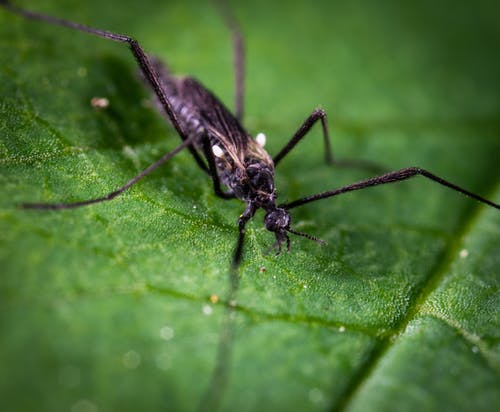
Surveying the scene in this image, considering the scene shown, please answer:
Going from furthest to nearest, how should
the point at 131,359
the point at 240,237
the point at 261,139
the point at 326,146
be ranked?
the point at 326,146, the point at 261,139, the point at 240,237, the point at 131,359

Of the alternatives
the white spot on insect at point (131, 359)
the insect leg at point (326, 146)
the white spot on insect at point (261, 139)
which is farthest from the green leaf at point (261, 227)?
the white spot on insect at point (261, 139)

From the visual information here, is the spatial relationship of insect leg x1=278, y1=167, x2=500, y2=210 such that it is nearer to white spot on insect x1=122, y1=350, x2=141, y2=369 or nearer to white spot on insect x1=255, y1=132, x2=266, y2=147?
white spot on insect x1=255, y1=132, x2=266, y2=147

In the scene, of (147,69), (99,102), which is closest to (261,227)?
(147,69)

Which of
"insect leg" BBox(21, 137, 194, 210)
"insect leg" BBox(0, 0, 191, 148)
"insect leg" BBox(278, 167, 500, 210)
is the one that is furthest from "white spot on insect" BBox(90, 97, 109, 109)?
"insect leg" BBox(278, 167, 500, 210)

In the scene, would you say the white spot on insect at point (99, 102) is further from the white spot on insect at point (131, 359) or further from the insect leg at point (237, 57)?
the white spot on insect at point (131, 359)

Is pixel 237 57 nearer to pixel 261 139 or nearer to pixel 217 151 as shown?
pixel 261 139

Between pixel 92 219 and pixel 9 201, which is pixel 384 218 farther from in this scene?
pixel 9 201

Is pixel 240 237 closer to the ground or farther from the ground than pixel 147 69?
closer to the ground
